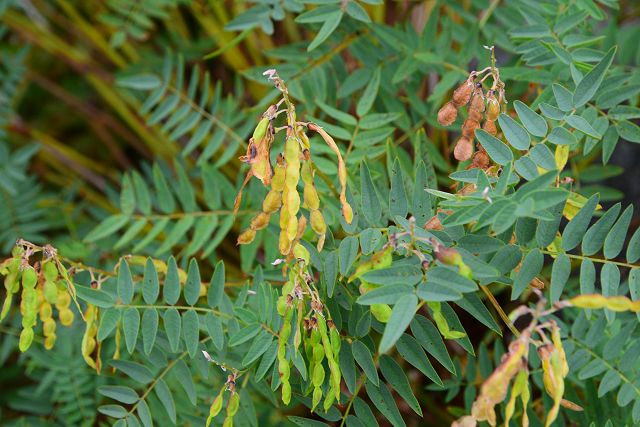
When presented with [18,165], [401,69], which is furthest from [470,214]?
[18,165]

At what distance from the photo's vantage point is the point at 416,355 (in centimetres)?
67

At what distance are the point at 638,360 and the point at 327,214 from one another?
14.2 inches

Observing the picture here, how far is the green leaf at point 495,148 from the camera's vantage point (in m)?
0.68

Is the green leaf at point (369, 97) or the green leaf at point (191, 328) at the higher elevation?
the green leaf at point (369, 97)

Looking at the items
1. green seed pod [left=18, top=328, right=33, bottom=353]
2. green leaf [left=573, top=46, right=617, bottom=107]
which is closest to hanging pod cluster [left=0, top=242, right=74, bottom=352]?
green seed pod [left=18, top=328, right=33, bottom=353]

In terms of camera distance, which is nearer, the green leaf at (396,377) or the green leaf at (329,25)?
the green leaf at (396,377)

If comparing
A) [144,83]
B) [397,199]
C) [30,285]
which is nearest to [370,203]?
[397,199]

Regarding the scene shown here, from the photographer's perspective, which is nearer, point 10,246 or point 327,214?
point 327,214

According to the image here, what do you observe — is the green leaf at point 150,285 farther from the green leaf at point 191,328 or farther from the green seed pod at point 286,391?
the green seed pod at point 286,391

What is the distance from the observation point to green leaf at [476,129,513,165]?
0.68 m

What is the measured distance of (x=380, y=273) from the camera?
592 mm

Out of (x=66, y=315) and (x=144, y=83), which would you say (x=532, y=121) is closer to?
(x=66, y=315)

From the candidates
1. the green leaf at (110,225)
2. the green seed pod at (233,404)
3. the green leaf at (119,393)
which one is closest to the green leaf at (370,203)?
the green seed pod at (233,404)

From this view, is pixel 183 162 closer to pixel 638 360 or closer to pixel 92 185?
pixel 92 185
